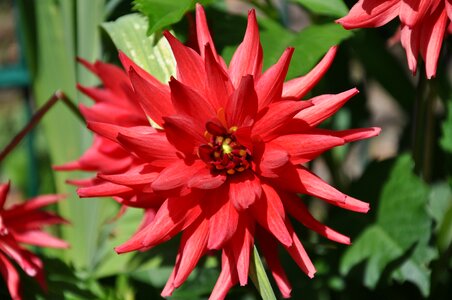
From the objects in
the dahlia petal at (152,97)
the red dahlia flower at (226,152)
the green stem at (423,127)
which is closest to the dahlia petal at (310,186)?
the red dahlia flower at (226,152)

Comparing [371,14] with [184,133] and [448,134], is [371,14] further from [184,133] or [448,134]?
[448,134]

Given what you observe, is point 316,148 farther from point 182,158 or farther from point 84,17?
point 84,17

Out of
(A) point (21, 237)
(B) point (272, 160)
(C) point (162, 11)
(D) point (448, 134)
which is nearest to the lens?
(B) point (272, 160)

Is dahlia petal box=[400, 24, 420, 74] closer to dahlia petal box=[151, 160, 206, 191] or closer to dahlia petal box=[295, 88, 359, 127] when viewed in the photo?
dahlia petal box=[295, 88, 359, 127]

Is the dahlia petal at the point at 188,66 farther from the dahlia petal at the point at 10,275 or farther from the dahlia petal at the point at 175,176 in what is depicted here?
the dahlia petal at the point at 10,275

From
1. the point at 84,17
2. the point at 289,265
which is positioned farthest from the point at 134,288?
the point at 84,17

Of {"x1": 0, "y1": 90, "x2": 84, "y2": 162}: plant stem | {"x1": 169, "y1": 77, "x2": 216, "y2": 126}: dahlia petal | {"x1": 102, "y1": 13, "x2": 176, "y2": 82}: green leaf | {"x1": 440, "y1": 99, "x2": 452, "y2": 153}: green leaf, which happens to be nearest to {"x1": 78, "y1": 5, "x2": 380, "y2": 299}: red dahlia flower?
{"x1": 169, "y1": 77, "x2": 216, "y2": 126}: dahlia petal

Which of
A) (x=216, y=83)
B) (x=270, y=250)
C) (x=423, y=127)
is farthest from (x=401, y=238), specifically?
(x=216, y=83)
